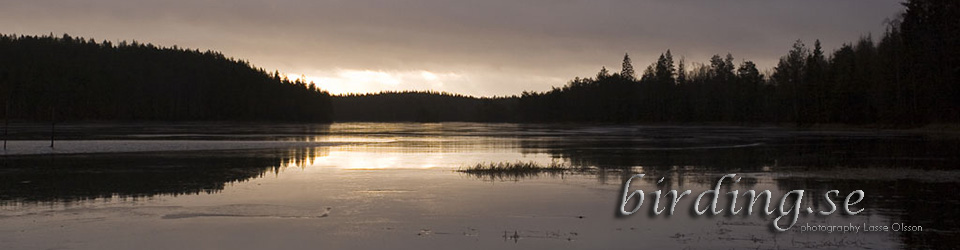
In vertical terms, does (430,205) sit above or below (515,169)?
below

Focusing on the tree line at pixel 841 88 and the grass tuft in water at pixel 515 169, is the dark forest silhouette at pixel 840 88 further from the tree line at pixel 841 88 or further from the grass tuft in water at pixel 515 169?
the grass tuft in water at pixel 515 169

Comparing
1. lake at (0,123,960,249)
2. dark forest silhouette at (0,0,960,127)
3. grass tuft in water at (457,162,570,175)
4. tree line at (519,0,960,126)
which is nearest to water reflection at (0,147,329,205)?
lake at (0,123,960,249)

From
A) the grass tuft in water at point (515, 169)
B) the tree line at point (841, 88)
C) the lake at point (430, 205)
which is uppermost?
the tree line at point (841, 88)

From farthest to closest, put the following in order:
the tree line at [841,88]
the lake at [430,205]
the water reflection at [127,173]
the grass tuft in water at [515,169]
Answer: the tree line at [841,88], the grass tuft in water at [515,169], the water reflection at [127,173], the lake at [430,205]

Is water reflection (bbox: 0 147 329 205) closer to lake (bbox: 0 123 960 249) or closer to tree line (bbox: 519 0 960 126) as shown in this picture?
lake (bbox: 0 123 960 249)

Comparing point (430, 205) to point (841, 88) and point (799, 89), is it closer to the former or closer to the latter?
point (841, 88)

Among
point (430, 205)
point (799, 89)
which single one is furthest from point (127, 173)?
point (799, 89)

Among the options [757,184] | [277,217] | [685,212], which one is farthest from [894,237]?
[277,217]

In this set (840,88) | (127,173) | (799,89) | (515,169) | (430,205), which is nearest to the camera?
(430,205)

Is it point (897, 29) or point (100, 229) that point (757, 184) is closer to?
point (100, 229)

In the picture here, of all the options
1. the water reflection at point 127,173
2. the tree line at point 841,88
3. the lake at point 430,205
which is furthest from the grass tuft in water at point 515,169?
the tree line at point 841,88

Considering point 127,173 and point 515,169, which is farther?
point 515,169

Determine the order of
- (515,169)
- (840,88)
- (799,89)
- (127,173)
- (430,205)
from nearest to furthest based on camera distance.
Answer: (430,205) → (127,173) → (515,169) → (840,88) → (799,89)

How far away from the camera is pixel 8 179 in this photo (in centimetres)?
2395
